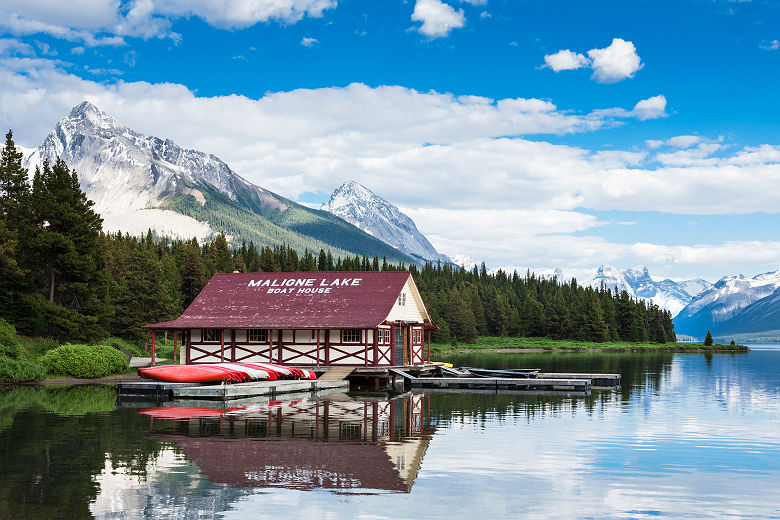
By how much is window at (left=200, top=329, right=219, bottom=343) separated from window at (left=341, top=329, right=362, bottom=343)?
28.5 ft

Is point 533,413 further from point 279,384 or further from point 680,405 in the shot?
point 279,384

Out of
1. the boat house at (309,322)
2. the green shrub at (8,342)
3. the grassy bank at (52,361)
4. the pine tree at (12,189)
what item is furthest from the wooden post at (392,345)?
the pine tree at (12,189)

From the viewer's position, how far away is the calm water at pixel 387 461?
47.7 feet

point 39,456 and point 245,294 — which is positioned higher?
point 245,294

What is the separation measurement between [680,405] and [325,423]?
17614 mm

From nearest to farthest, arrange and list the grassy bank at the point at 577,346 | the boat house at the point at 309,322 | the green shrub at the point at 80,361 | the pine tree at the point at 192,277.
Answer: the green shrub at the point at 80,361 → the boat house at the point at 309,322 → the pine tree at the point at 192,277 → the grassy bank at the point at 577,346

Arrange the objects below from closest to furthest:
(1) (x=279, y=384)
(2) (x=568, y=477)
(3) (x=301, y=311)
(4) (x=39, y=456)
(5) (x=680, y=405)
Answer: (2) (x=568, y=477)
(4) (x=39, y=456)
(5) (x=680, y=405)
(1) (x=279, y=384)
(3) (x=301, y=311)

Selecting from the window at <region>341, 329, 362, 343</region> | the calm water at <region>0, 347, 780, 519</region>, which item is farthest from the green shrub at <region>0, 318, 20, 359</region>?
the window at <region>341, 329, 362, 343</region>

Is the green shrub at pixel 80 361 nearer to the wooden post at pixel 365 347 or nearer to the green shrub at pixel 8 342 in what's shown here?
the green shrub at pixel 8 342

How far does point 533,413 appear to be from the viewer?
31141 millimetres

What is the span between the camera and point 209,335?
5272cm

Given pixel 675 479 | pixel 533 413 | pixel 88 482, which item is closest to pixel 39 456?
pixel 88 482

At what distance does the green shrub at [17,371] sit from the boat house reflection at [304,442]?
15307 millimetres

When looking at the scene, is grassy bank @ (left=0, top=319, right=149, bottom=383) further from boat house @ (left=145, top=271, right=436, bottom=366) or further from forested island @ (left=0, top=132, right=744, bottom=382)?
boat house @ (left=145, top=271, right=436, bottom=366)
